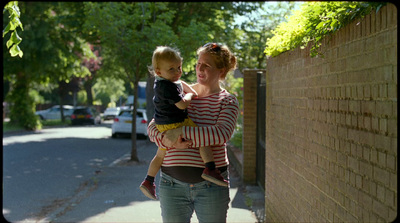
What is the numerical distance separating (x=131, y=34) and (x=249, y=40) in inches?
334

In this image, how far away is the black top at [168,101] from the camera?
3127 millimetres

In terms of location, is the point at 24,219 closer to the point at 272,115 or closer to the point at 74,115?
the point at 272,115

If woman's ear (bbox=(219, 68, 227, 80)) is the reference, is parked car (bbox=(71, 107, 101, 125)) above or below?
below

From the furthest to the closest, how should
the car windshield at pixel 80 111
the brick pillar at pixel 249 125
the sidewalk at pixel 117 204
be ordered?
the car windshield at pixel 80 111
the brick pillar at pixel 249 125
the sidewalk at pixel 117 204

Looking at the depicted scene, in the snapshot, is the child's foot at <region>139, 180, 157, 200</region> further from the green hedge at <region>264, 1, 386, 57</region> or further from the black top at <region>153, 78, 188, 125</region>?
the green hedge at <region>264, 1, 386, 57</region>

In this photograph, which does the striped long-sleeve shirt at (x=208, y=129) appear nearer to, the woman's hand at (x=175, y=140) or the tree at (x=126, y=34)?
the woman's hand at (x=175, y=140)

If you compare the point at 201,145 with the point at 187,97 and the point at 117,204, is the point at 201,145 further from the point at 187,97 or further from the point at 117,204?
the point at 117,204

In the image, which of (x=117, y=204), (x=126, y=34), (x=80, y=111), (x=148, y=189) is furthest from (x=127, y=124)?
(x=148, y=189)

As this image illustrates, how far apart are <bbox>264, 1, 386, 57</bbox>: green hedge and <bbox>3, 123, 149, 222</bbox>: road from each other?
4.58 meters

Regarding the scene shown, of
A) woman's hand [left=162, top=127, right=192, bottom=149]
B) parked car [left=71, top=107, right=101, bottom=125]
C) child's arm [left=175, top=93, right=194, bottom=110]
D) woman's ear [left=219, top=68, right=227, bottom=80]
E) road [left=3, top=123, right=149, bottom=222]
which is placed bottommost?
road [left=3, top=123, right=149, bottom=222]

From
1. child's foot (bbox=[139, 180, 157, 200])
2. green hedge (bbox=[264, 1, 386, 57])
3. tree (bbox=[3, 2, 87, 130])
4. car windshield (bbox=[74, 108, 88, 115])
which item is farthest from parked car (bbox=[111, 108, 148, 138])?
child's foot (bbox=[139, 180, 157, 200])

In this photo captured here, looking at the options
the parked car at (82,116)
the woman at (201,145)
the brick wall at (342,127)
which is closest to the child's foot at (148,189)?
the woman at (201,145)

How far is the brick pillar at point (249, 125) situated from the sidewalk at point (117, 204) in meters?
0.36

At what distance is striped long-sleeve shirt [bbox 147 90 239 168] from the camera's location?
3018 mm
